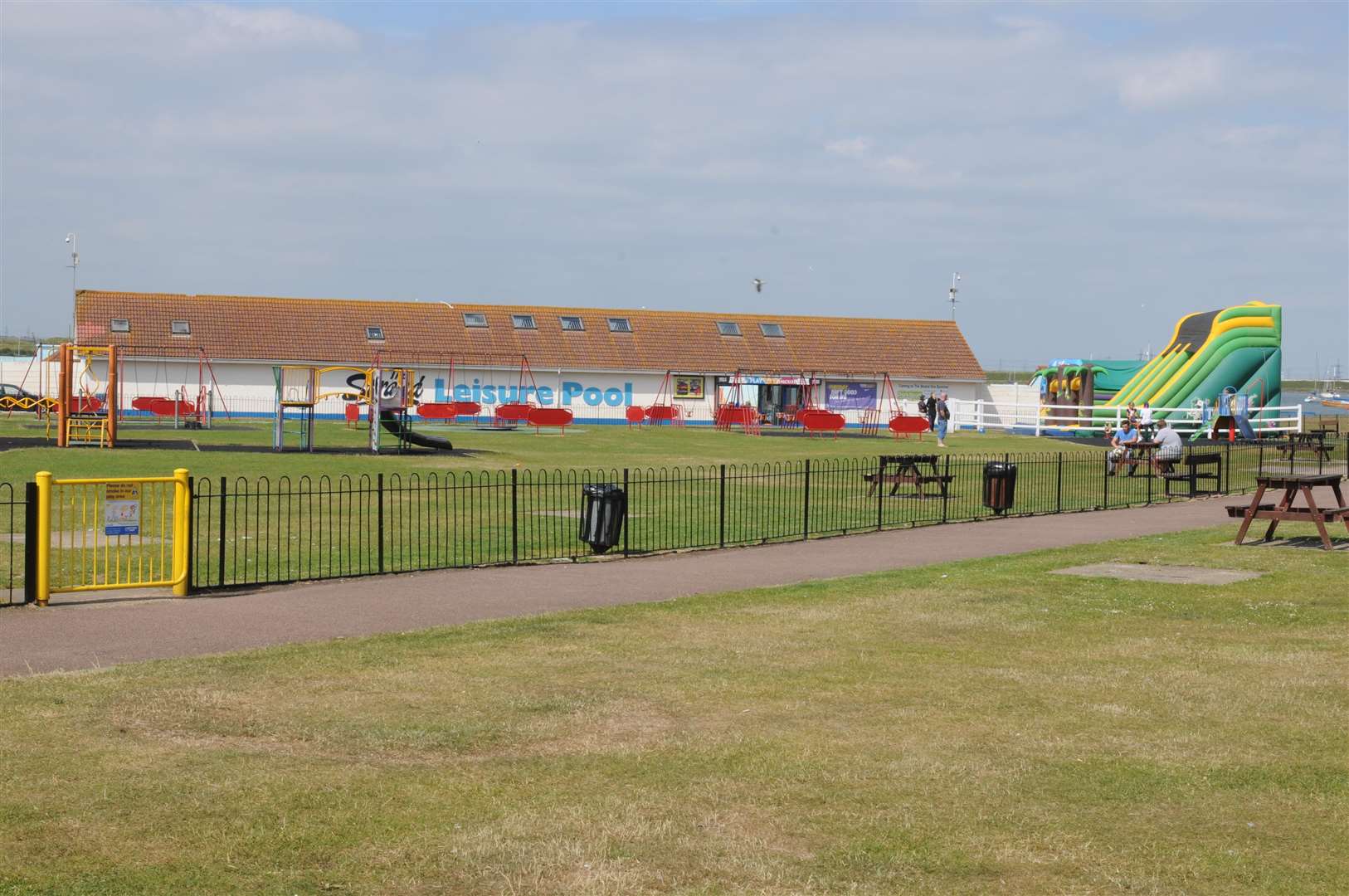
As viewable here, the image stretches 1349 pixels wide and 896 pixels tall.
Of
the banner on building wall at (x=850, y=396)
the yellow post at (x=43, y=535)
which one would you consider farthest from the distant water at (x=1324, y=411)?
the yellow post at (x=43, y=535)

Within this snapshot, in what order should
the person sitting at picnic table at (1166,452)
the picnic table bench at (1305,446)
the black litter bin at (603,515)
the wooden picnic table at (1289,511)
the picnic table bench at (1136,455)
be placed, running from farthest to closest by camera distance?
the picnic table bench at (1305,446), the picnic table bench at (1136,455), the person sitting at picnic table at (1166,452), the wooden picnic table at (1289,511), the black litter bin at (603,515)

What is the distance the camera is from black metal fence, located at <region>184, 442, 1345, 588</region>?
→ 55.3 feet

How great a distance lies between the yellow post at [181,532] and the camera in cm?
1407

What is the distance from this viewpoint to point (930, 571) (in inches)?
648

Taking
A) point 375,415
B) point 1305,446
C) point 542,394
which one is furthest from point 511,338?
point 1305,446

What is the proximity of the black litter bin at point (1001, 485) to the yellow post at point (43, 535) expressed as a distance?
1540 centimetres

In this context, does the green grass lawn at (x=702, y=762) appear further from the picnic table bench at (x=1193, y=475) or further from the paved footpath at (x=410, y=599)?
the picnic table bench at (x=1193, y=475)

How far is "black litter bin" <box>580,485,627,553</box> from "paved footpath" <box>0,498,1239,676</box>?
0.51m

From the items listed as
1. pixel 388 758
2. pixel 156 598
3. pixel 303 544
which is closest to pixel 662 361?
pixel 303 544

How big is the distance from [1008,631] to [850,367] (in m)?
59.9

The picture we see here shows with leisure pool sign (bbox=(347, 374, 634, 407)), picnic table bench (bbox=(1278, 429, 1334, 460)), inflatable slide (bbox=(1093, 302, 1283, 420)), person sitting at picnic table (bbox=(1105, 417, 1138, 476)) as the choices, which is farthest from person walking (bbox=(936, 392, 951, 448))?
leisure pool sign (bbox=(347, 374, 634, 407))

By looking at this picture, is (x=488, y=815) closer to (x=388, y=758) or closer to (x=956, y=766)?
(x=388, y=758)

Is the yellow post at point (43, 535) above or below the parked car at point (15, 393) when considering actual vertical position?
below

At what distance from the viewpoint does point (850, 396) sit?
→ 224ft
